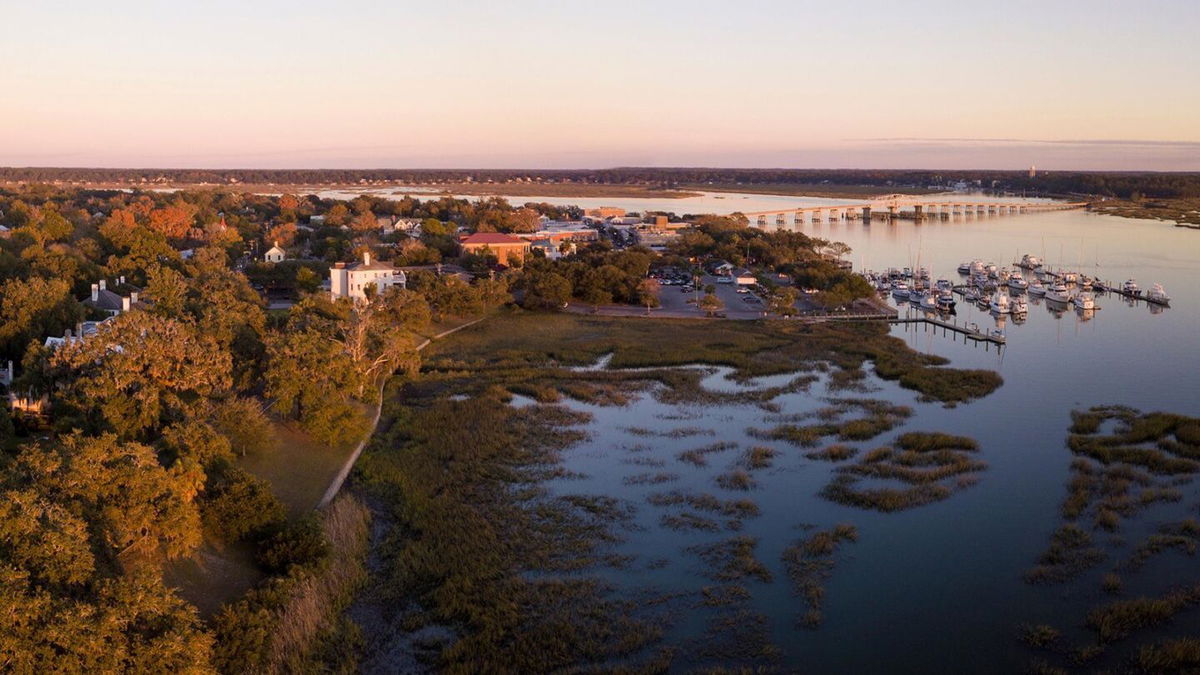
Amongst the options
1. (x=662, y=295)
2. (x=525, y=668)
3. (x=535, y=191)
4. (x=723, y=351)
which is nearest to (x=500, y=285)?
(x=662, y=295)

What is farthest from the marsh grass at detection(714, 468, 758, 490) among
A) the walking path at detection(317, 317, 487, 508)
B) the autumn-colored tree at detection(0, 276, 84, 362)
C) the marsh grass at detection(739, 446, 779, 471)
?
the autumn-colored tree at detection(0, 276, 84, 362)

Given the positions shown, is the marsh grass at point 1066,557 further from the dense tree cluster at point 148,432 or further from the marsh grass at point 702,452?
the dense tree cluster at point 148,432

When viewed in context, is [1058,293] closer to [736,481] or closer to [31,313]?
[736,481]

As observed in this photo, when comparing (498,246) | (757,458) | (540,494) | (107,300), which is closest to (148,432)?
(540,494)

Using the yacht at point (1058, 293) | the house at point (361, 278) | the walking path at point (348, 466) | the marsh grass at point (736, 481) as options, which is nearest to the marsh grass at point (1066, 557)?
the marsh grass at point (736, 481)

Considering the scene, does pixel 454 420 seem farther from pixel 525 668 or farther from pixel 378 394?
pixel 525 668

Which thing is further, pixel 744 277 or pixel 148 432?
pixel 744 277
